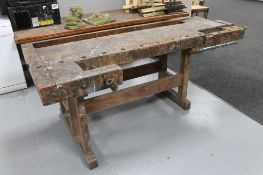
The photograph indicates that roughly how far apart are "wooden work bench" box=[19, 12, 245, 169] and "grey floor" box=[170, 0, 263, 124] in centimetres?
59

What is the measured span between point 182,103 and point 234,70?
1191 millimetres

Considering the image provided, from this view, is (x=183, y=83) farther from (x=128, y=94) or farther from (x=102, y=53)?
(x=102, y=53)

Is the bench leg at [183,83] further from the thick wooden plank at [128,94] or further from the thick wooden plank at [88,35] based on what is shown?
the thick wooden plank at [88,35]

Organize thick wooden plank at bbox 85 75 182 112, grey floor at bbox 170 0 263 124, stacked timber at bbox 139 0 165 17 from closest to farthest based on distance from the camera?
thick wooden plank at bbox 85 75 182 112 < grey floor at bbox 170 0 263 124 < stacked timber at bbox 139 0 165 17

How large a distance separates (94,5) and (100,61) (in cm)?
182

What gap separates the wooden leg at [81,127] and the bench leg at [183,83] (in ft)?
3.37

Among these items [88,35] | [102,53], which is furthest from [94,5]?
[102,53]

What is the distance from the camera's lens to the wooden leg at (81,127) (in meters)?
1.57

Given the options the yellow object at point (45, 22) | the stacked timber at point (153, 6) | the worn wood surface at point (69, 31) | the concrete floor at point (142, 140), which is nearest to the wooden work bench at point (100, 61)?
the concrete floor at point (142, 140)

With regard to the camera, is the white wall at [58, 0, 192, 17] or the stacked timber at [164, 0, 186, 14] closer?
the stacked timber at [164, 0, 186, 14]

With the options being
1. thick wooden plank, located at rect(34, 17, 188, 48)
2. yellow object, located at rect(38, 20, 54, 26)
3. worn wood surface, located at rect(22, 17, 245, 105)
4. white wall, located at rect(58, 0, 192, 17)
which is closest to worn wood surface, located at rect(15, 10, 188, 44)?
yellow object, located at rect(38, 20, 54, 26)

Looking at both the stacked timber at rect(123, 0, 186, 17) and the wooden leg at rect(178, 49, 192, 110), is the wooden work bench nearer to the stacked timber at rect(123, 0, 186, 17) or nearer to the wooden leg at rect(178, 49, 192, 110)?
the wooden leg at rect(178, 49, 192, 110)

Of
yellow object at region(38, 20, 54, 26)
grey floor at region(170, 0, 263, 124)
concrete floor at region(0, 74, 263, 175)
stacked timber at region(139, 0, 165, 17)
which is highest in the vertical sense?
stacked timber at region(139, 0, 165, 17)

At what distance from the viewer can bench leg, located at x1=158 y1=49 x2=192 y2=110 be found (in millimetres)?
2108
